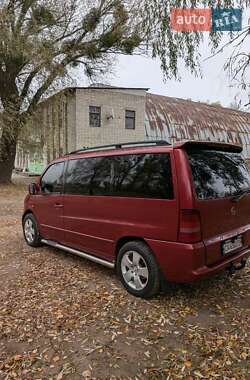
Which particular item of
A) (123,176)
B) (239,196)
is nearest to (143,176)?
(123,176)

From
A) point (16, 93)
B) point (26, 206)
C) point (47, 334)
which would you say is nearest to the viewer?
point (47, 334)

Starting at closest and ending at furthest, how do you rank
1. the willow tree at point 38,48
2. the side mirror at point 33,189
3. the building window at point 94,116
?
the side mirror at point 33,189
the willow tree at point 38,48
the building window at point 94,116

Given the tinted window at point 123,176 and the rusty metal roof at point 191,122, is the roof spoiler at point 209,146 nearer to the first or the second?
the tinted window at point 123,176

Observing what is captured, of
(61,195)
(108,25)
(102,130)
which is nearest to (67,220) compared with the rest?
(61,195)

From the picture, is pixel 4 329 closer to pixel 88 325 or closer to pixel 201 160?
pixel 88 325

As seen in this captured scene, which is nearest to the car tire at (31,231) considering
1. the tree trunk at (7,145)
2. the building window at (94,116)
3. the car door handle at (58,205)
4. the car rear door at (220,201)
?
the car door handle at (58,205)

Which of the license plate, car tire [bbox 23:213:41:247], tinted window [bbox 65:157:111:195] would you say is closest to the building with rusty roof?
car tire [bbox 23:213:41:247]

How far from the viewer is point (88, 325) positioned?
11.3 feet

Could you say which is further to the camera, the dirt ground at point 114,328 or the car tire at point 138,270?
the car tire at point 138,270

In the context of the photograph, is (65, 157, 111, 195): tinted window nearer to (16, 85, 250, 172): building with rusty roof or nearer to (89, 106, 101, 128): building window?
(16, 85, 250, 172): building with rusty roof

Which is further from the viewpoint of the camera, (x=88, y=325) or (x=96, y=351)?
(x=88, y=325)

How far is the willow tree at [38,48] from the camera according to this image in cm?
1552

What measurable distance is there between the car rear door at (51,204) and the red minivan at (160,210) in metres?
0.40

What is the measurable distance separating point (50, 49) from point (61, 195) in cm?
1292
